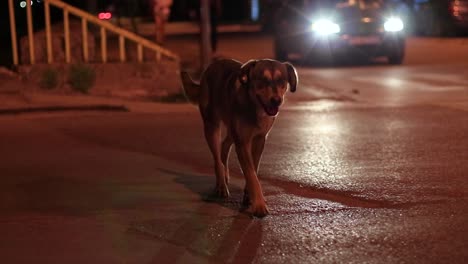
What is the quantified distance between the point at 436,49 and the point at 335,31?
21.4 ft

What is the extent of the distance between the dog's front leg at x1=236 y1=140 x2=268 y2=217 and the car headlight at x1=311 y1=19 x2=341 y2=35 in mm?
13305

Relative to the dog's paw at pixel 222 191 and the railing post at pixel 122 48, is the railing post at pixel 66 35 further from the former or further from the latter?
the dog's paw at pixel 222 191

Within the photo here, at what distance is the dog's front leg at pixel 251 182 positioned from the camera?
6512 millimetres

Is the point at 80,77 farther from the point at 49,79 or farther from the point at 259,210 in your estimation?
the point at 259,210

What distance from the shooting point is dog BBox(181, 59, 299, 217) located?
638 cm

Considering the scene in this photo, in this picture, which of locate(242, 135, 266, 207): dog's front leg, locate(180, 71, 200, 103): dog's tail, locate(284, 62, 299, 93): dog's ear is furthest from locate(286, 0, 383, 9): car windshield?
locate(284, 62, 299, 93): dog's ear

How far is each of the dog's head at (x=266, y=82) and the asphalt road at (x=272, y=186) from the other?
94cm

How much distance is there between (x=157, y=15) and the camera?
804 inches

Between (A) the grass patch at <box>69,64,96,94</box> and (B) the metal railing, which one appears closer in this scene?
(A) the grass patch at <box>69,64,96,94</box>

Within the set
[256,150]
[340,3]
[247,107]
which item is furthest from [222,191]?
[340,3]

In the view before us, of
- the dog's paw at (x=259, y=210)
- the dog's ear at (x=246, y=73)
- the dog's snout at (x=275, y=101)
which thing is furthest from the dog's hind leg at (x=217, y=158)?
the dog's snout at (x=275, y=101)

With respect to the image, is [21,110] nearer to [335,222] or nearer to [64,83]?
[64,83]

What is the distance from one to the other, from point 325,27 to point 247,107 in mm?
13402

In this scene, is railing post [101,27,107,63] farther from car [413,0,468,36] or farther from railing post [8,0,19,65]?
car [413,0,468,36]
